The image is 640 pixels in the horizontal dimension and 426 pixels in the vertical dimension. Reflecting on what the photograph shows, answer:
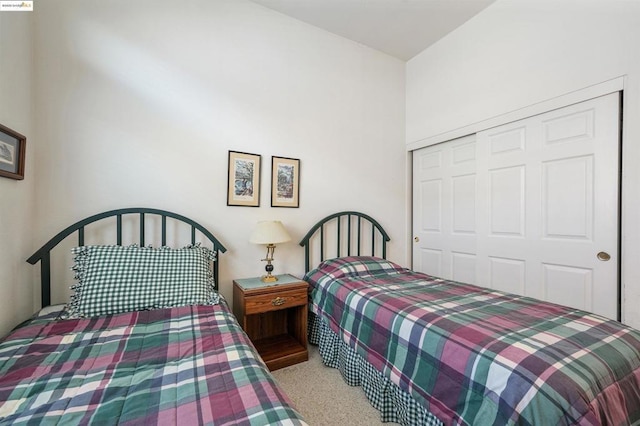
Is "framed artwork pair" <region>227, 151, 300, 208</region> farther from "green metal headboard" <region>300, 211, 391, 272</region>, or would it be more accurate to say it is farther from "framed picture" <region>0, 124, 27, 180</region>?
"framed picture" <region>0, 124, 27, 180</region>

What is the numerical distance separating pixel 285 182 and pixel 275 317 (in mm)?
1239

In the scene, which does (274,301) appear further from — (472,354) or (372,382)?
(472,354)

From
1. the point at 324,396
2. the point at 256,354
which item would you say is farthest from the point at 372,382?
the point at 256,354

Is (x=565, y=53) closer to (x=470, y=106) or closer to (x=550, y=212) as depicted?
(x=470, y=106)

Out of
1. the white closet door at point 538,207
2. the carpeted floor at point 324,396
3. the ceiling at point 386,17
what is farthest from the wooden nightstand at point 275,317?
the ceiling at point 386,17

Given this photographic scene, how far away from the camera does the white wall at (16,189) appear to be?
4.51 feet

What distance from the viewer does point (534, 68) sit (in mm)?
2125

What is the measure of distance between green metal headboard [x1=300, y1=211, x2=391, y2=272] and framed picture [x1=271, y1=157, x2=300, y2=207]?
369 mm

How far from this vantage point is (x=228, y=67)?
7.48 ft

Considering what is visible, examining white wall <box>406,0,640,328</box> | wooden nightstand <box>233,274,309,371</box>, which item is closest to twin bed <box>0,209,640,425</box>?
wooden nightstand <box>233,274,309,371</box>

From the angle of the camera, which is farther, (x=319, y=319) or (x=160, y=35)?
(x=319, y=319)

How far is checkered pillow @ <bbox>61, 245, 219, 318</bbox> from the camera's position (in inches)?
56.9

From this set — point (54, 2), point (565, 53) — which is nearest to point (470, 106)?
point (565, 53)

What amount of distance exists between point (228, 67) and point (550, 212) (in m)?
2.88
